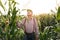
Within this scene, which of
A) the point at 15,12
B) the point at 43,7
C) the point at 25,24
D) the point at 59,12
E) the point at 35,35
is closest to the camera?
the point at 59,12

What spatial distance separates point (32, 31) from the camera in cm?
296

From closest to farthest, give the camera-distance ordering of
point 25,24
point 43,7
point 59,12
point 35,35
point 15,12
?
point 59,12, point 15,12, point 25,24, point 35,35, point 43,7

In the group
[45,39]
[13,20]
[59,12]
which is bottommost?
[45,39]

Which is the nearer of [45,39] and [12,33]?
[12,33]

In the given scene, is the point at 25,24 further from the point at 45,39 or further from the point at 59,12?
the point at 59,12

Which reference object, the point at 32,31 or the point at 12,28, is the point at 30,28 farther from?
the point at 12,28


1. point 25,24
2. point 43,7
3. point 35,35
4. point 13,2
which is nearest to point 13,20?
point 13,2

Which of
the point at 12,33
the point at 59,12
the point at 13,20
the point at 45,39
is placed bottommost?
the point at 45,39

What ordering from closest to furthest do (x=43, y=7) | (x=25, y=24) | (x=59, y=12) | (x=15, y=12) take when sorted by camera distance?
(x=59, y=12) → (x=15, y=12) → (x=25, y=24) → (x=43, y=7)

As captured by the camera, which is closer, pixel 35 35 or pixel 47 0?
pixel 35 35

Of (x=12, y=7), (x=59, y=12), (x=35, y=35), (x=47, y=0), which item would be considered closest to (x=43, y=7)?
(x=47, y=0)

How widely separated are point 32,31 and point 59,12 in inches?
84.4

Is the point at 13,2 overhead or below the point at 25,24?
overhead

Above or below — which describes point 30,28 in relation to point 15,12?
below
